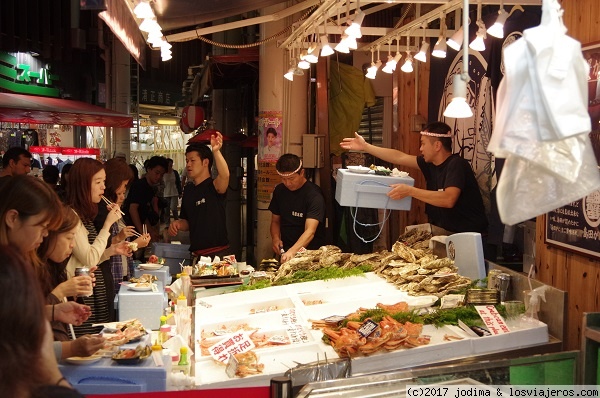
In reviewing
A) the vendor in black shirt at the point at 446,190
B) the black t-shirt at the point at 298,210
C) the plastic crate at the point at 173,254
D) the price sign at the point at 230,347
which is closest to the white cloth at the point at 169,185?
the plastic crate at the point at 173,254

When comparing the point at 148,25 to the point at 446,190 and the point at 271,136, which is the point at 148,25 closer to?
the point at 446,190

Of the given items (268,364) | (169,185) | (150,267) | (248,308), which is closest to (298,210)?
(150,267)

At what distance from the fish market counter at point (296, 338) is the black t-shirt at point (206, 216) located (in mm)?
2201

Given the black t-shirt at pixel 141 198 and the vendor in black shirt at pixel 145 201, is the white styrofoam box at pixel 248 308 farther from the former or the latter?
the black t-shirt at pixel 141 198

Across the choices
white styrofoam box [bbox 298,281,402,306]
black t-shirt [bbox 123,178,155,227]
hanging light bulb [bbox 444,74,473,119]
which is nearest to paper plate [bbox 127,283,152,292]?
white styrofoam box [bbox 298,281,402,306]

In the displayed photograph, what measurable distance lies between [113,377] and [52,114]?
8.56 m

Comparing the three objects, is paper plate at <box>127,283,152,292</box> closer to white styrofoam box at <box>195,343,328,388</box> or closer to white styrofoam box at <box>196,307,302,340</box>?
white styrofoam box at <box>196,307,302,340</box>

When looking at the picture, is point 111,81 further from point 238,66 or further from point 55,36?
point 238,66

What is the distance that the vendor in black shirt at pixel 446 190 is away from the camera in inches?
273

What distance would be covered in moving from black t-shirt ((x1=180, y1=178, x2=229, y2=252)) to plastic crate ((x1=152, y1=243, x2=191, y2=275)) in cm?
42

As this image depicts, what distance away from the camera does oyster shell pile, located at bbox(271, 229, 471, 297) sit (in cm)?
557

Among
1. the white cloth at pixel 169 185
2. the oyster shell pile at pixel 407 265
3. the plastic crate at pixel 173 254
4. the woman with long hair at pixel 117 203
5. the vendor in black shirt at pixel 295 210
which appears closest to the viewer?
the oyster shell pile at pixel 407 265

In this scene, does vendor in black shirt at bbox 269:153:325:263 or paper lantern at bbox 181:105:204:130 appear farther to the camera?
paper lantern at bbox 181:105:204:130

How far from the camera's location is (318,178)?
10.4 meters
